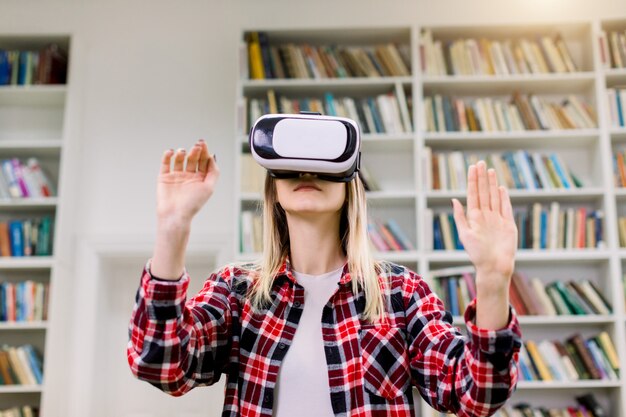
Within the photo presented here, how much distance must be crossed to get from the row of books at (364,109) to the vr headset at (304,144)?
102 inches

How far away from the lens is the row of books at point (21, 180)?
3.79m

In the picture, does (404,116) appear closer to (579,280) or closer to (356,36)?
(356,36)

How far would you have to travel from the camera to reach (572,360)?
344 cm

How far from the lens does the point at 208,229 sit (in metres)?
3.86

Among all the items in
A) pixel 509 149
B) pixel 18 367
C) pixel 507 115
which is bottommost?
pixel 18 367

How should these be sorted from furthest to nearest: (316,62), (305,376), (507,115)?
(316,62)
(507,115)
(305,376)

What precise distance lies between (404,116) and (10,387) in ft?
8.11

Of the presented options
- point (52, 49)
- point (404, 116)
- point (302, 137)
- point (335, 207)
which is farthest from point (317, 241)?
point (52, 49)

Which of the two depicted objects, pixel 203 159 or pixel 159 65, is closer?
pixel 203 159

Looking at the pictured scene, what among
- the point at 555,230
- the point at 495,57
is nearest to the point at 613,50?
the point at 495,57

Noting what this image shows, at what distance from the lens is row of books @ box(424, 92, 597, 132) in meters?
3.68

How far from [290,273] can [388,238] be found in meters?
2.45

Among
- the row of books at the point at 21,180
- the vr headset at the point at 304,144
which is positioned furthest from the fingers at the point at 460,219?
the row of books at the point at 21,180

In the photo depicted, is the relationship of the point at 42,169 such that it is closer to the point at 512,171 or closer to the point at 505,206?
the point at 512,171
